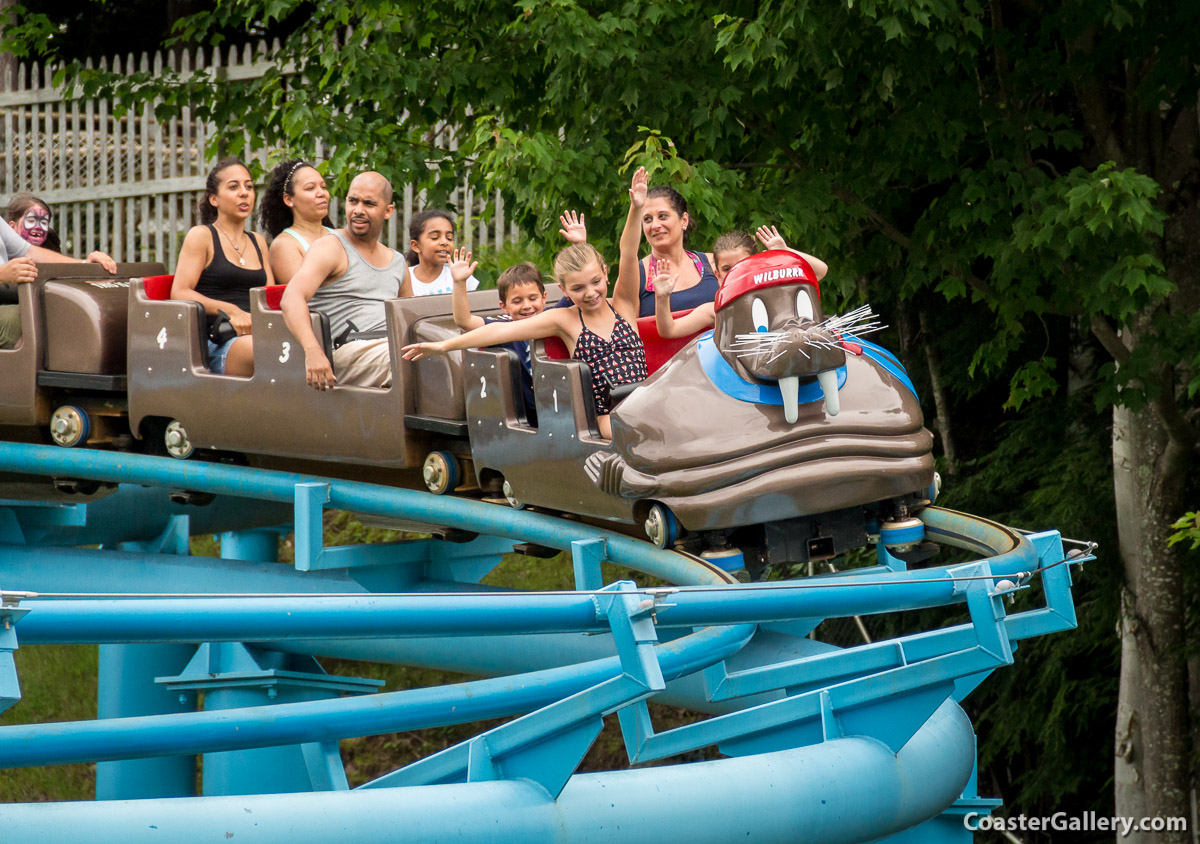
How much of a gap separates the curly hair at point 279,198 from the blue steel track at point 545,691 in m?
1.01

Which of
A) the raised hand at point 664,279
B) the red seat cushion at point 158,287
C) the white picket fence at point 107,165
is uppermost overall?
the white picket fence at point 107,165

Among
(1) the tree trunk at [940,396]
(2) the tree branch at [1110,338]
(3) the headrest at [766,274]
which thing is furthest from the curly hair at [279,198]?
(1) the tree trunk at [940,396]

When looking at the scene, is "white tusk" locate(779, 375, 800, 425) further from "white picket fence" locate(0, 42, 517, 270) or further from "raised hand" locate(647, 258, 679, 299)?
"white picket fence" locate(0, 42, 517, 270)

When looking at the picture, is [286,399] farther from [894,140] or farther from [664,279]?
[894,140]

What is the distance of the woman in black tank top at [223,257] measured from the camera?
551cm

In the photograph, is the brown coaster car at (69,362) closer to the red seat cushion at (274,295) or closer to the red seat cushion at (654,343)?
the red seat cushion at (274,295)

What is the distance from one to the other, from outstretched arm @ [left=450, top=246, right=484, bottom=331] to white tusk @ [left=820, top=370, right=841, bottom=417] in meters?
1.26

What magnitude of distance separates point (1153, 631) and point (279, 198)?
430 cm

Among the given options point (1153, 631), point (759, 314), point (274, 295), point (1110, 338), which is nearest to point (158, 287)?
point (274, 295)

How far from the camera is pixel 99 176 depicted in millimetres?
11508

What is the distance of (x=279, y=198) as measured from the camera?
5.64 m

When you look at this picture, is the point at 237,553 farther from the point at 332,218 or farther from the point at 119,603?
the point at 119,603

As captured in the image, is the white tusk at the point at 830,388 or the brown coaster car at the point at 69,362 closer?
the white tusk at the point at 830,388

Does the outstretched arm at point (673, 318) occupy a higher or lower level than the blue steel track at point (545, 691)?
higher
